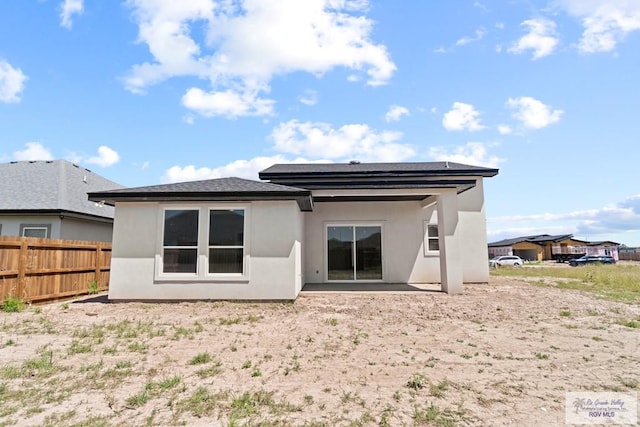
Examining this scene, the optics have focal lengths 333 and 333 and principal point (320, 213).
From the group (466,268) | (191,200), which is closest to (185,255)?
(191,200)

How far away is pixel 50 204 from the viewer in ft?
43.0

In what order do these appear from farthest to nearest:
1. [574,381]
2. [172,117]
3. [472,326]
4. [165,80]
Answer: [172,117] → [165,80] → [472,326] → [574,381]

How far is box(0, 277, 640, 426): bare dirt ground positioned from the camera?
3.34 meters

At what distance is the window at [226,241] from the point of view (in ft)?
32.3

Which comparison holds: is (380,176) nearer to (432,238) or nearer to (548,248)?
(432,238)

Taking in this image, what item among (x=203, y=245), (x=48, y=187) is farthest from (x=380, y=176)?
(x=48, y=187)

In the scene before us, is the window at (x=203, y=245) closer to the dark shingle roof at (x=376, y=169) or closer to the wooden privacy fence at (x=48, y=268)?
the wooden privacy fence at (x=48, y=268)

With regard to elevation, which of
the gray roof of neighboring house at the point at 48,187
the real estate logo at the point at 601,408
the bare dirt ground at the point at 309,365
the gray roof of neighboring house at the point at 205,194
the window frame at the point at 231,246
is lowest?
the real estate logo at the point at 601,408

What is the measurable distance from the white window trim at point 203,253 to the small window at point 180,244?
0.11 meters

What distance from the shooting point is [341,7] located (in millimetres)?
9125

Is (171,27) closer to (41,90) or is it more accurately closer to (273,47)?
(273,47)

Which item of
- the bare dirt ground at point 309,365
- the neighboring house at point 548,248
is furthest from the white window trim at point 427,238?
the neighboring house at point 548,248

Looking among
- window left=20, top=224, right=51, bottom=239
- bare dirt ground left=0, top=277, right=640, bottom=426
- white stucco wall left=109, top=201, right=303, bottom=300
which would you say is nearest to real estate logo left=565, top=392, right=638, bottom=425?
bare dirt ground left=0, top=277, right=640, bottom=426

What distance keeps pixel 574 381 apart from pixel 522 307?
5.60 metres
